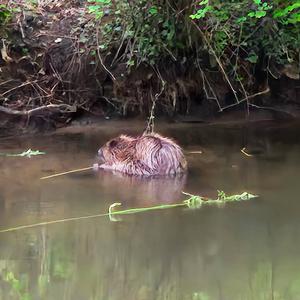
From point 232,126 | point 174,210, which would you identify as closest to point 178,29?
point 232,126

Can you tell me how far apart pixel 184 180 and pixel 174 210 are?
891mm

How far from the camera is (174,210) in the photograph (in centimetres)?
460

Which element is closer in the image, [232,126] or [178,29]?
[178,29]

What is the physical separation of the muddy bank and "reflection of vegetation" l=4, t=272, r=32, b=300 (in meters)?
3.92

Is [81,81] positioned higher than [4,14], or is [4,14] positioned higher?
[4,14]

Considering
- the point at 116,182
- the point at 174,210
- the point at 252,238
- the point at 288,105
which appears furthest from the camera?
the point at 288,105

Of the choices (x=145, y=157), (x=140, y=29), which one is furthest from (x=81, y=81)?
(x=145, y=157)

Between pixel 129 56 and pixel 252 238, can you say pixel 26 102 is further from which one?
pixel 252 238

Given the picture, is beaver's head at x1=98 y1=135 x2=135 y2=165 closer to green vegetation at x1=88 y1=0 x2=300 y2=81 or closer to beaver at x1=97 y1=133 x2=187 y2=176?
beaver at x1=97 y1=133 x2=187 y2=176

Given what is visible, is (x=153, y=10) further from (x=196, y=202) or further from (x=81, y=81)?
(x=196, y=202)

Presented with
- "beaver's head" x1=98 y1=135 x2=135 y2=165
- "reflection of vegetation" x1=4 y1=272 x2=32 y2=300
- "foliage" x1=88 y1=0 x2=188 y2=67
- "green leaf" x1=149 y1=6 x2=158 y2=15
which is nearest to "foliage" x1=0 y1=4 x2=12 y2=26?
"foliage" x1=88 y1=0 x2=188 y2=67

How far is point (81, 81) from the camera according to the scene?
7746mm

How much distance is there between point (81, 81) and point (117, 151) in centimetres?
205

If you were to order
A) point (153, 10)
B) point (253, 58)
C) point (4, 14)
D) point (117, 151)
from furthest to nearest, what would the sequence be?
point (253, 58), point (4, 14), point (153, 10), point (117, 151)
